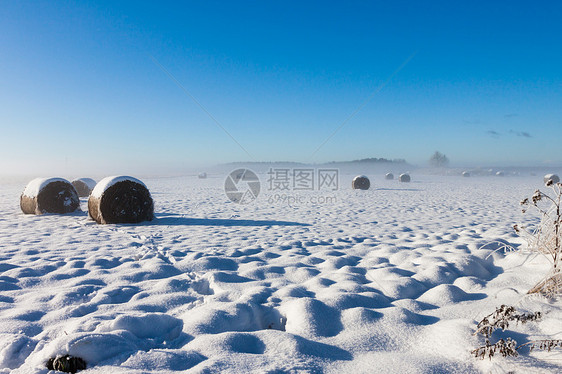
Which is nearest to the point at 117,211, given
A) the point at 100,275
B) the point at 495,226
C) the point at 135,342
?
the point at 100,275

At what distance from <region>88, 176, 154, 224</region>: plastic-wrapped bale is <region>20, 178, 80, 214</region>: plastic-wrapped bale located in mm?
1955

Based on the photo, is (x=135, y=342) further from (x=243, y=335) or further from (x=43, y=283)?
(x=43, y=283)

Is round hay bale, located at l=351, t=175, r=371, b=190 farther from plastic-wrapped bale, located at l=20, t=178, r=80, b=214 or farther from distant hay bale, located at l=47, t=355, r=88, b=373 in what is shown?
distant hay bale, located at l=47, t=355, r=88, b=373

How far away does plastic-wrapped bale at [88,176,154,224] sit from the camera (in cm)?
794

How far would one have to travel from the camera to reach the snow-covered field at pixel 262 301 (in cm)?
217

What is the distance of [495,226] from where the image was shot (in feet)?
25.0

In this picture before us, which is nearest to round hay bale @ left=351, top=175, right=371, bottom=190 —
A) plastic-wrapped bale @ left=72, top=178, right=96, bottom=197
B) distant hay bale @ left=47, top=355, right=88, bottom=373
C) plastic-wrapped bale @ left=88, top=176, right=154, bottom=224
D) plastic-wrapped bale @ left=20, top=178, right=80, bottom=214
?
plastic-wrapped bale @ left=88, top=176, right=154, bottom=224

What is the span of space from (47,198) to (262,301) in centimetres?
→ 898

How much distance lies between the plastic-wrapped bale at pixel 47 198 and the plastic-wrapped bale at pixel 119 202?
195 cm

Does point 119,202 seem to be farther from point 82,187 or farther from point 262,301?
point 82,187

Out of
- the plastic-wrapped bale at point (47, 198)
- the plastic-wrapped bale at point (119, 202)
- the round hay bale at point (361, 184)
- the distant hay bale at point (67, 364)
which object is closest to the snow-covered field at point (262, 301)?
the distant hay bale at point (67, 364)

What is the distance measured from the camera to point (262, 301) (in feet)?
10.8

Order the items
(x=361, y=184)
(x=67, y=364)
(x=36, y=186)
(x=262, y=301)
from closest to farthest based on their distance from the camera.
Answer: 1. (x=67, y=364)
2. (x=262, y=301)
3. (x=36, y=186)
4. (x=361, y=184)

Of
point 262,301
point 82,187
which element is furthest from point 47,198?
point 262,301
